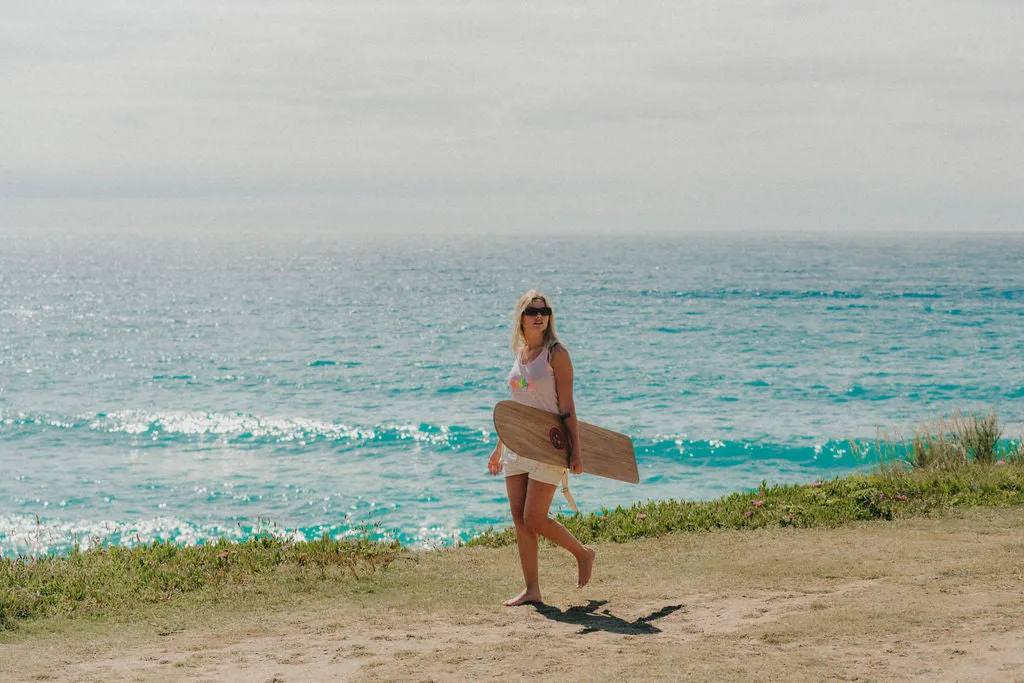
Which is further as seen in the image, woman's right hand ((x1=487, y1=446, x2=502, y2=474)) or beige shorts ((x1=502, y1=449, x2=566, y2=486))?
woman's right hand ((x1=487, y1=446, x2=502, y2=474))

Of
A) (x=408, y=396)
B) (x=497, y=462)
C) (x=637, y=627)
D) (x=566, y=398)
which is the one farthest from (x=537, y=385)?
(x=408, y=396)

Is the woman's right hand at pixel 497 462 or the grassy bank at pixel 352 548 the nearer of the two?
the woman's right hand at pixel 497 462

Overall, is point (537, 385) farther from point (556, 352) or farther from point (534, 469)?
point (534, 469)

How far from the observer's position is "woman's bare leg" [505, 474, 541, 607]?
7727 millimetres

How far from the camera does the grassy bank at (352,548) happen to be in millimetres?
8711

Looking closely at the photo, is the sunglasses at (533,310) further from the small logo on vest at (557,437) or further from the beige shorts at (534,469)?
the beige shorts at (534,469)

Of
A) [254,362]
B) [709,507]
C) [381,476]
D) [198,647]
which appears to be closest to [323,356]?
[254,362]

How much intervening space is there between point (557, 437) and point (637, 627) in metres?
1.56

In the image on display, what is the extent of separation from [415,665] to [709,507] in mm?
5972

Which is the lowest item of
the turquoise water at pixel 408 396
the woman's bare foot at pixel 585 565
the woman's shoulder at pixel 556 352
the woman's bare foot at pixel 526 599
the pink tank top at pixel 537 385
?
the turquoise water at pixel 408 396

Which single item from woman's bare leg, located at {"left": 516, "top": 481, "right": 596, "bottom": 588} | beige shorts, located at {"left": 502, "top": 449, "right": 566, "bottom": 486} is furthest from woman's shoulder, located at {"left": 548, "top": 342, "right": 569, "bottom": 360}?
woman's bare leg, located at {"left": 516, "top": 481, "right": 596, "bottom": 588}

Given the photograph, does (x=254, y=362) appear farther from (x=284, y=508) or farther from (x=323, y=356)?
(x=284, y=508)

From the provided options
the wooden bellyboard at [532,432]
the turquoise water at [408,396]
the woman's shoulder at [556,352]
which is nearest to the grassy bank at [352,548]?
the wooden bellyboard at [532,432]

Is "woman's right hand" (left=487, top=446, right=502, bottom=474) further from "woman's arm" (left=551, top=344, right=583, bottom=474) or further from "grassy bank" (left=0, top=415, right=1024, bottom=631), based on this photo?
"grassy bank" (left=0, top=415, right=1024, bottom=631)
